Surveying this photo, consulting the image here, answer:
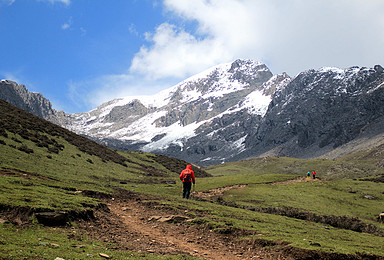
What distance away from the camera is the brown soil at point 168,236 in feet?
49.1

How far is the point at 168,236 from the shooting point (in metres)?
17.7

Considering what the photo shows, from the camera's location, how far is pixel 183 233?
18688 mm

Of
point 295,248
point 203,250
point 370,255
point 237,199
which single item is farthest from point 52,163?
point 370,255

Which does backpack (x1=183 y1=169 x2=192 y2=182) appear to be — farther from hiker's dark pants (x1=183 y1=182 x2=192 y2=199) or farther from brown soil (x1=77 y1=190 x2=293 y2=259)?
brown soil (x1=77 y1=190 x2=293 y2=259)

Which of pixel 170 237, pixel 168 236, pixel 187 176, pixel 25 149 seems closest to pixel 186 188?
pixel 187 176

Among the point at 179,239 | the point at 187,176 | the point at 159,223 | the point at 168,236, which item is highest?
the point at 187,176

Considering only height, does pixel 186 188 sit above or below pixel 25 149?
below

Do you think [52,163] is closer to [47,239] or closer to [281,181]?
[47,239]

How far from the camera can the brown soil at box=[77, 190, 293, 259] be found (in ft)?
49.1

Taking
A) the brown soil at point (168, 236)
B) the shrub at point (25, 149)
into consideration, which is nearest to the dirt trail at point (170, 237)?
the brown soil at point (168, 236)

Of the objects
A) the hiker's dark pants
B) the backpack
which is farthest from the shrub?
the backpack

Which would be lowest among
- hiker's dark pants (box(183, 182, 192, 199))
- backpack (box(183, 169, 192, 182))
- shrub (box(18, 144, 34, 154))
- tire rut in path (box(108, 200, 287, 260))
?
tire rut in path (box(108, 200, 287, 260))

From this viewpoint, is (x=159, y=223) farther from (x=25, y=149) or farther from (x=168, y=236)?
(x=25, y=149)

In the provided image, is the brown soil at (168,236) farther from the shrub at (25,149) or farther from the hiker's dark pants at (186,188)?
the shrub at (25,149)
